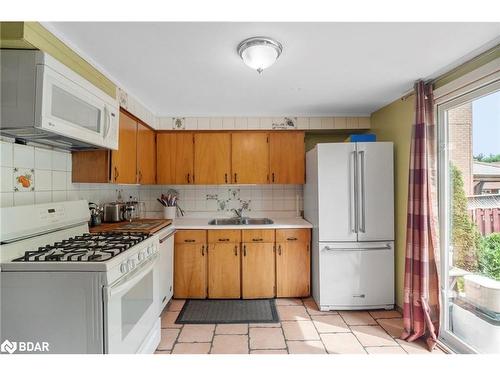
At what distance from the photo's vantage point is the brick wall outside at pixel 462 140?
6.76 feet

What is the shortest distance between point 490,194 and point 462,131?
0.54 metres

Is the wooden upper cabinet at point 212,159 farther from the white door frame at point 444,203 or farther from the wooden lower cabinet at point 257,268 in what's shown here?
the white door frame at point 444,203

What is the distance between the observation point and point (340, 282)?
2730 millimetres

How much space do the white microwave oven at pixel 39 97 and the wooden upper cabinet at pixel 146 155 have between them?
118 centimetres

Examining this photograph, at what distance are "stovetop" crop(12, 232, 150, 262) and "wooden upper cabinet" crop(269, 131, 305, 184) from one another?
182 centimetres

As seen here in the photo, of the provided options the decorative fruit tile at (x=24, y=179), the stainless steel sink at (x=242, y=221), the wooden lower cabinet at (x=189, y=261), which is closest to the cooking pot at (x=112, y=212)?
the wooden lower cabinet at (x=189, y=261)

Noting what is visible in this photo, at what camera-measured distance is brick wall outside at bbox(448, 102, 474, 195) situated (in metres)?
2.06

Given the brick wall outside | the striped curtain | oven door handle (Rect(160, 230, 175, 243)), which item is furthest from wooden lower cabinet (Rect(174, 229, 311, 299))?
the brick wall outside

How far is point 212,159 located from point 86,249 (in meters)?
1.91

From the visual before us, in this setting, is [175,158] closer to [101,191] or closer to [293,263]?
[101,191]

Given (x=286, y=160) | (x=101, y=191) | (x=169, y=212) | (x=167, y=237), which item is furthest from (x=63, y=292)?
(x=286, y=160)

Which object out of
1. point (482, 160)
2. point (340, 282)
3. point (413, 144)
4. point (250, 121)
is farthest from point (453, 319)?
point (250, 121)

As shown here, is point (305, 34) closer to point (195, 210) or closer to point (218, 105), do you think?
point (218, 105)

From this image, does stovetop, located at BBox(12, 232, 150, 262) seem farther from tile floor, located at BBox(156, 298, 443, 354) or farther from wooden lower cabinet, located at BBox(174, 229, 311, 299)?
wooden lower cabinet, located at BBox(174, 229, 311, 299)
